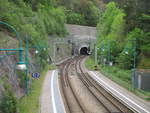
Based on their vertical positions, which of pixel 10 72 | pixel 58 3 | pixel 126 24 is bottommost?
pixel 10 72

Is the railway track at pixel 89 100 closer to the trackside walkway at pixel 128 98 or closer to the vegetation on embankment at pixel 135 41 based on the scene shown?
the trackside walkway at pixel 128 98

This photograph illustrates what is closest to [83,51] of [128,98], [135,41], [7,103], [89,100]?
[135,41]

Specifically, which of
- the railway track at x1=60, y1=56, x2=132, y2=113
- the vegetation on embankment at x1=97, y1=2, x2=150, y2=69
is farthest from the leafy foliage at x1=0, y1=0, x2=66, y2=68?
the vegetation on embankment at x1=97, y1=2, x2=150, y2=69

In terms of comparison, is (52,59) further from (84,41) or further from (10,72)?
(10,72)

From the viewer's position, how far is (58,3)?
101 meters

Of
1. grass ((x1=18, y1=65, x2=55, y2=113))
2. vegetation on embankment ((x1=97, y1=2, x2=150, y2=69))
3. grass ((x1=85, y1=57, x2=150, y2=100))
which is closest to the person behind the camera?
grass ((x1=18, y1=65, x2=55, y2=113))

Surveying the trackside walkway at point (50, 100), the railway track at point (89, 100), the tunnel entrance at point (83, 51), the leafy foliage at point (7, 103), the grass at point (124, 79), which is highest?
the tunnel entrance at point (83, 51)

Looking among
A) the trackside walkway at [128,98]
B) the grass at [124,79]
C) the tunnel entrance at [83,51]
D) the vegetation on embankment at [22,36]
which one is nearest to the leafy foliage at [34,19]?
the vegetation on embankment at [22,36]

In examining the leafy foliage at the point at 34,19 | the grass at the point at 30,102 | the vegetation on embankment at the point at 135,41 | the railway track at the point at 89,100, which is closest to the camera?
the grass at the point at 30,102

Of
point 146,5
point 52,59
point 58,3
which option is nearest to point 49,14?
point 52,59

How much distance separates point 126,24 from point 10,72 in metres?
24.5

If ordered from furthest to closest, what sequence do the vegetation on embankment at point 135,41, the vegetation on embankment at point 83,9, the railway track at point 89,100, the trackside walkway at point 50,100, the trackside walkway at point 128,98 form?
the vegetation on embankment at point 83,9 < the vegetation on embankment at point 135,41 < the railway track at point 89,100 < the trackside walkway at point 128,98 < the trackside walkway at point 50,100

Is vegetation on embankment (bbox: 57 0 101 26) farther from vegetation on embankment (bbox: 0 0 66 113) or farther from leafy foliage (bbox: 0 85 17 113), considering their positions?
leafy foliage (bbox: 0 85 17 113)

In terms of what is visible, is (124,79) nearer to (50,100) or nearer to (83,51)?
(50,100)
